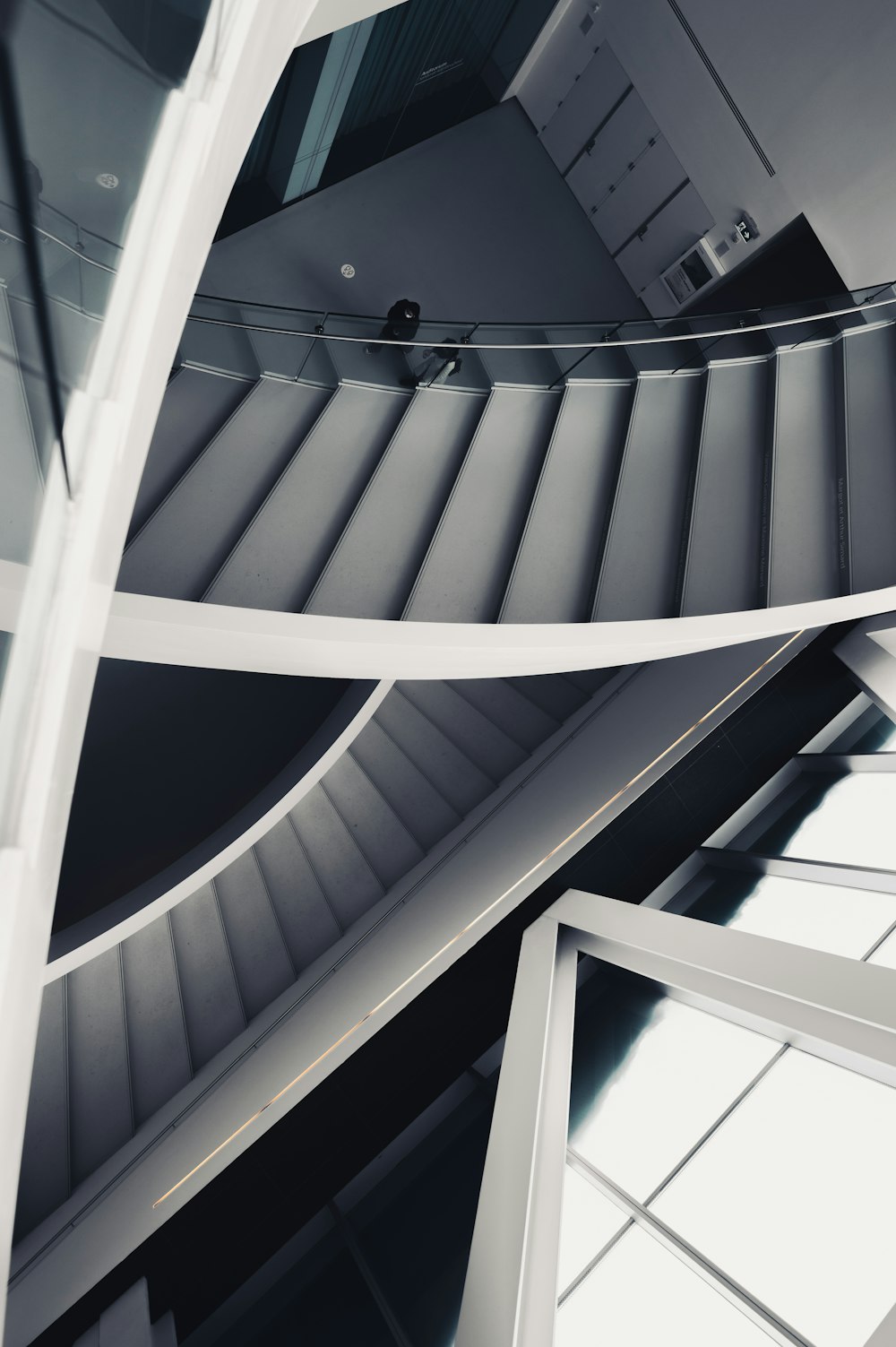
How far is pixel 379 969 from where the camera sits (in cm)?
655

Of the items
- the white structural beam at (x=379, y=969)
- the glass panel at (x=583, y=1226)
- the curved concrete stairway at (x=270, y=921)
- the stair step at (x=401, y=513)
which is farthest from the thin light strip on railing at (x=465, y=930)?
the stair step at (x=401, y=513)

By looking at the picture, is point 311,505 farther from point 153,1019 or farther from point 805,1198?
point 153,1019

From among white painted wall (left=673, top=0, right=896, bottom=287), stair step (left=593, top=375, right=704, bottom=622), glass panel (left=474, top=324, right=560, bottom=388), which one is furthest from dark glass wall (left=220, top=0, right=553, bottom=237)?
stair step (left=593, top=375, right=704, bottom=622)

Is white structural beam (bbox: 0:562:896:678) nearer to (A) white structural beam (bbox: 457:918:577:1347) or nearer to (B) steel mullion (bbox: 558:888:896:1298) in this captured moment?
(B) steel mullion (bbox: 558:888:896:1298)

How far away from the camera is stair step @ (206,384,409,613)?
5082 millimetres

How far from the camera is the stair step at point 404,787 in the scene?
27.1 feet

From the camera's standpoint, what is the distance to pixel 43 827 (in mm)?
2439

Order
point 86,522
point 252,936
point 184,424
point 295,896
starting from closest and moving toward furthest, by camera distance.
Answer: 1. point 86,522
2. point 184,424
3. point 252,936
4. point 295,896

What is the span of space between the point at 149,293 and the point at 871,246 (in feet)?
25.9

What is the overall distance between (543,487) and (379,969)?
161 inches

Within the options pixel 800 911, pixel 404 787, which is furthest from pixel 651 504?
pixel 404 787

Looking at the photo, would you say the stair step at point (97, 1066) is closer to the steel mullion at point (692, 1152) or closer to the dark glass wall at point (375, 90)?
the steel mullion at point (692, 1152)

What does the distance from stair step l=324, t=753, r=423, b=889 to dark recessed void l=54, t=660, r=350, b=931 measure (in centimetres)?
67

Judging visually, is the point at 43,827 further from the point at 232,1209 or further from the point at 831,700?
the point at 831,700
